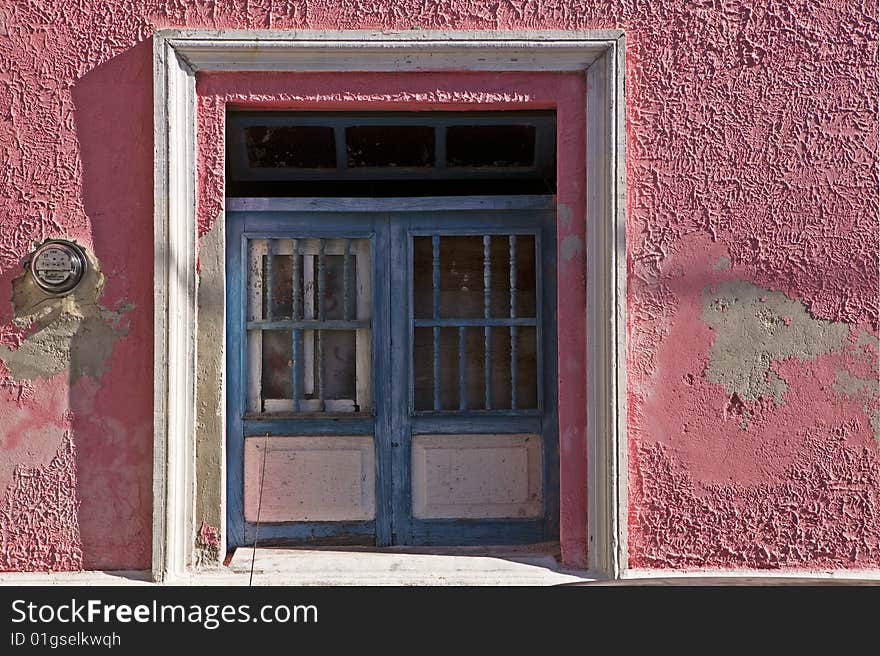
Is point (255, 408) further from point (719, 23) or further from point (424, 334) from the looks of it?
point (719, 23)

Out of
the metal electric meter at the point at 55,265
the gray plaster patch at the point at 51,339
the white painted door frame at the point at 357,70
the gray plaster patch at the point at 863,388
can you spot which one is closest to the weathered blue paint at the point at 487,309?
the white painted door frame at the point at 357,70

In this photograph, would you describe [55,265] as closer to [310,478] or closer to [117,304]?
[117,304]

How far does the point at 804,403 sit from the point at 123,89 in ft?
11.1

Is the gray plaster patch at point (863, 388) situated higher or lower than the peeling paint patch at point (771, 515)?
higher

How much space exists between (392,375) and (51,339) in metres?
1.59

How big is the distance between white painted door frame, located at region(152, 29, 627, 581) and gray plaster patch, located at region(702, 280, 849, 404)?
45 cm

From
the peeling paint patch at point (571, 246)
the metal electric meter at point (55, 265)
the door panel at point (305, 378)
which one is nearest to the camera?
the metal electric meter at point (55, 265)

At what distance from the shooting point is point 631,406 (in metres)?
3.53

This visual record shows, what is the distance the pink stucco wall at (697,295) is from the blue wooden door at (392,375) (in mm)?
551

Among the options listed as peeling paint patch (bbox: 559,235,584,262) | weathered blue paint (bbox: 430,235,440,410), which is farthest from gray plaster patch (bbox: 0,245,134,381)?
peeling paint patch (bbox: 559,235,584,262)

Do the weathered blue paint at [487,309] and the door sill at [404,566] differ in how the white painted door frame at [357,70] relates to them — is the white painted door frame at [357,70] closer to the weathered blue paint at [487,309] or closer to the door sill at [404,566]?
the door sill at [404,566]

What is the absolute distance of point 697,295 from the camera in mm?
3531

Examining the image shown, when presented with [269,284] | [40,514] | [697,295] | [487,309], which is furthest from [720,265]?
[40,514]

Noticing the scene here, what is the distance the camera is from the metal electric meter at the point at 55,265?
11.3 feet
